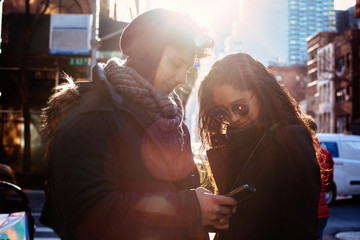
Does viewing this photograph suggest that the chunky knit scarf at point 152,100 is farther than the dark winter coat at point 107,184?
Yes

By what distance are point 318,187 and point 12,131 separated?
16561 mm

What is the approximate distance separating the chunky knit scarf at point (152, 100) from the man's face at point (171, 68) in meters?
0.08

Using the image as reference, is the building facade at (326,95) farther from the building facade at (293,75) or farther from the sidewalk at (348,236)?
the sidewalk at (348,236)

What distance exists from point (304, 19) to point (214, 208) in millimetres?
172318

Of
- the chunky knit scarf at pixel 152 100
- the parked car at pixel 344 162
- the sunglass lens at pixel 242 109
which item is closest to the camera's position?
the chunky knit scarf at pixel 152 100

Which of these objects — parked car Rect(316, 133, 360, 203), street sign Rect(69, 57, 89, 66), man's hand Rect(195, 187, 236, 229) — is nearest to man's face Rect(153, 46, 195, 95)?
man's hand Rect(195, 187, 236, 229)

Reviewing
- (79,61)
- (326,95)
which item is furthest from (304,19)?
(79,61)

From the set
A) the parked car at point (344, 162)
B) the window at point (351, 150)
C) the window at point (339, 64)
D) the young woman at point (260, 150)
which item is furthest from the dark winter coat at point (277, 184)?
the window at point (339, 64)

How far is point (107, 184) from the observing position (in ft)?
4.76

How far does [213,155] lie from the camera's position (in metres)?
2.44

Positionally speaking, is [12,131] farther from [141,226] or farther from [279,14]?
[279,14]

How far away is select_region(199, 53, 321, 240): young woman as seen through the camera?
1.87 m

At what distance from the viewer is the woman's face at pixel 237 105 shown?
2305mm

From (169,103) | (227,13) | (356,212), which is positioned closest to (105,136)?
(169,103)
